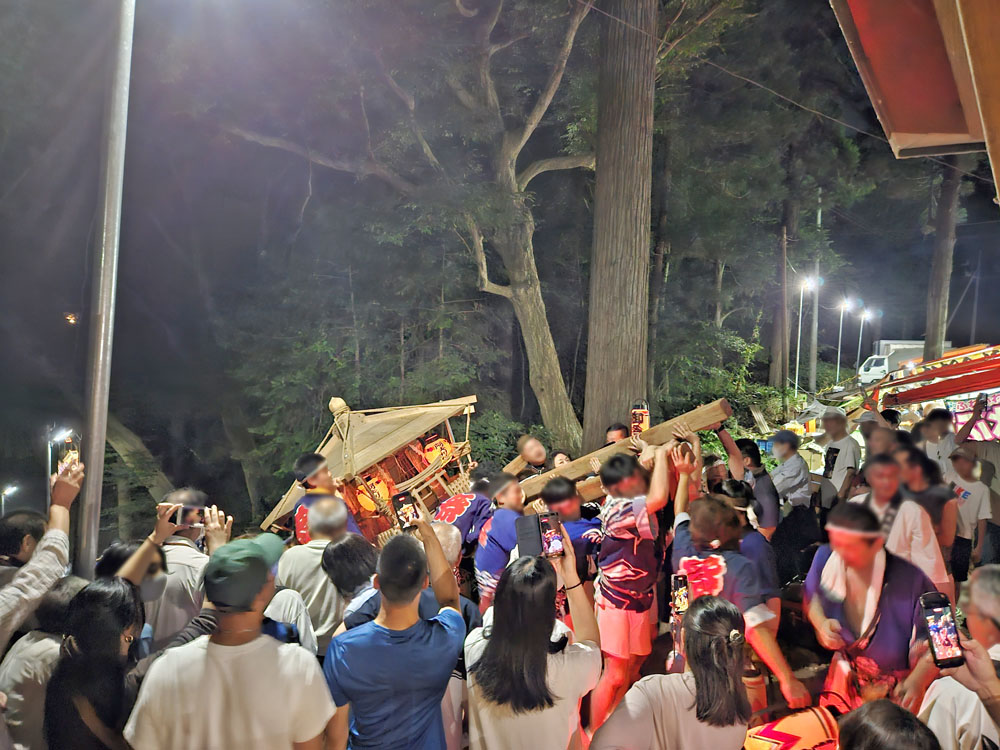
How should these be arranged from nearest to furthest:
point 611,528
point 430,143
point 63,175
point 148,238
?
1. point 611,528
2. point 430,143
3. point 63,175
4. point 148,238

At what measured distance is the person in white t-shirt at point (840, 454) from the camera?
3693mm

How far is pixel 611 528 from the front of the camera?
4230 millimetres

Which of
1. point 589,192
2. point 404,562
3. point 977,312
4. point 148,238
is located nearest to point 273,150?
point 148,238

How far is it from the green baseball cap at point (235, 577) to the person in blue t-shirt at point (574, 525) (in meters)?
2.20

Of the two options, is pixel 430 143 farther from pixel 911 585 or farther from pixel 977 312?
pixel 977 312

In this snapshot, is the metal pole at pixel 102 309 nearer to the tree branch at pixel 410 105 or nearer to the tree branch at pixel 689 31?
the tree branch at pixel 410 105

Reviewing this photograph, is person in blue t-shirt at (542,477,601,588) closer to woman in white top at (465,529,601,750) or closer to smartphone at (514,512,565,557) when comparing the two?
smartphone at (514,512,565,557)

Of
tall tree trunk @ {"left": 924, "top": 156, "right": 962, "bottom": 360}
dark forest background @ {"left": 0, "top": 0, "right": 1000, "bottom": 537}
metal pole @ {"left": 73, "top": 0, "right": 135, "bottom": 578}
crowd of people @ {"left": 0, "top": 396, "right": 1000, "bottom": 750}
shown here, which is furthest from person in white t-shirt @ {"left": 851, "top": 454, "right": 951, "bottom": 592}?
tall tree trunk @ {"left": 924, "top": 156, "right": 962, "bottom": 360}

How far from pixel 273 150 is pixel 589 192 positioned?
21.6 ft

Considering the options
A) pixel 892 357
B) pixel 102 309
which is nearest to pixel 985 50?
pixel 102 309

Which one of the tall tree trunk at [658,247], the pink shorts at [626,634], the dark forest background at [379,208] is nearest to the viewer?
the pink shorts at [626,634]

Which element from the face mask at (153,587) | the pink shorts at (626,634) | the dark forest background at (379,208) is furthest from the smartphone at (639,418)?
the face mask at (153,587)

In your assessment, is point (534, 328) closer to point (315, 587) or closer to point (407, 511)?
point (407, 511)

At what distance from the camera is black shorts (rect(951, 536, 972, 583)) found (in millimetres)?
4258
